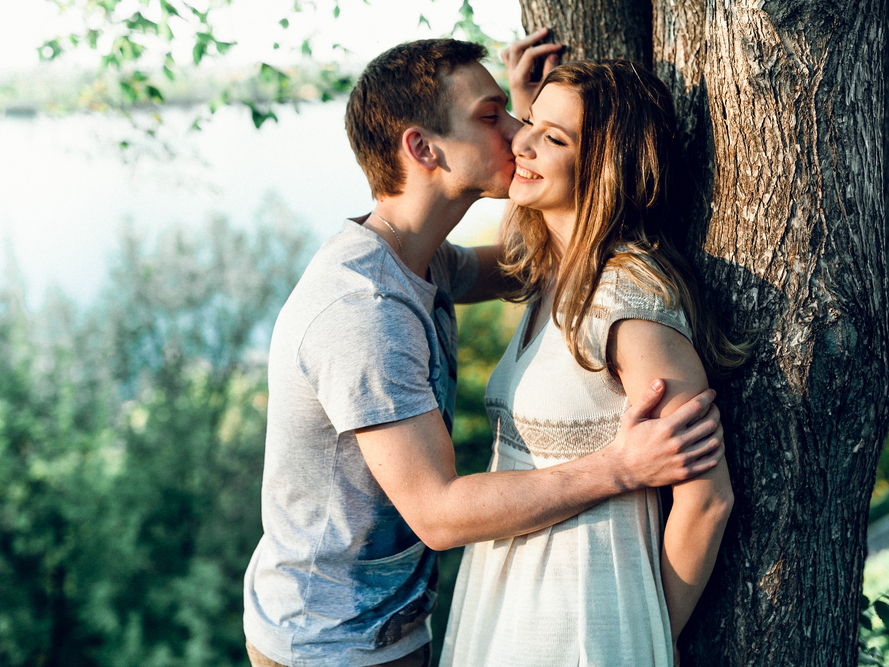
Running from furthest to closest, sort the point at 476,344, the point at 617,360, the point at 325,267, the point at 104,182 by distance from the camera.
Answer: the point at 104,182 < the point at 476,344 < the point at 325,267 < the point at 617,360

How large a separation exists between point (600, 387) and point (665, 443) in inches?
8.8

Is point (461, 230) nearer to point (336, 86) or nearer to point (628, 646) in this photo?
point (336, 86)

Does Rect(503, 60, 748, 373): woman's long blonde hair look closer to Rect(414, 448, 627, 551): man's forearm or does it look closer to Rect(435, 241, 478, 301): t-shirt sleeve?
Rect(414, 448, 627, 551): man's forearm

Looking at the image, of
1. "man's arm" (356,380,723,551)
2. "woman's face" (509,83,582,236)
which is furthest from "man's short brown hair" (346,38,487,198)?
"man's arm" (356,380,723,551)

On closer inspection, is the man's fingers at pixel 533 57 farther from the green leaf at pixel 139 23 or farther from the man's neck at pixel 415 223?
the green leaf at pixel 139 23

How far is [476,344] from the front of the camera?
4941mm

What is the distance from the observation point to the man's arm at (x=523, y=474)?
1.74 metres

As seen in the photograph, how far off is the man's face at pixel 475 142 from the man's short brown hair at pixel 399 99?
0.11 ft

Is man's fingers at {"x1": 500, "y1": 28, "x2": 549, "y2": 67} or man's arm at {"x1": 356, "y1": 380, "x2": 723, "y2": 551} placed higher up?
man's fingers at {"x1": 500, "y1": 28, "x2": 549, "y2": 67}

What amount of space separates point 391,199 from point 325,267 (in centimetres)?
46

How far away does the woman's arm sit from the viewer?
1.74m

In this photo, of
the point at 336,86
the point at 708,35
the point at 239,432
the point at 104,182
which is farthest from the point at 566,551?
the point at 104,182

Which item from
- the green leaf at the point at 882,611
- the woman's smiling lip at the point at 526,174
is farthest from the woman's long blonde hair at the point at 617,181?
the green leaf at the point at 882,611

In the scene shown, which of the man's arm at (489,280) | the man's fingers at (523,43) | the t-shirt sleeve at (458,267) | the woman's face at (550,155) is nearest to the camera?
the woman's face at (550,155)
